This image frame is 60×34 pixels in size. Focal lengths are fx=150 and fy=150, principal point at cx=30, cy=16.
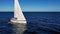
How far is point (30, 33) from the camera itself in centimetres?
4303

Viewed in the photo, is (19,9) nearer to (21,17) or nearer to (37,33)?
(21,17)

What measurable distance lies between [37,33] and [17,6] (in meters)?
26.5

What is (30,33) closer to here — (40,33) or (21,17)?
(40,33)

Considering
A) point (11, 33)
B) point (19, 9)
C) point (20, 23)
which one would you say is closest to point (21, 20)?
point (20, 23)

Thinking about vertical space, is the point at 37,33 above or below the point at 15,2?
below

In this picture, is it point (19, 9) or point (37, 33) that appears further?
point (19, 9)

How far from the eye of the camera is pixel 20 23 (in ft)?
209

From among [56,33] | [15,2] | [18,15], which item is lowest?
[56,33]

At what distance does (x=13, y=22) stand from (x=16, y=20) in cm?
157

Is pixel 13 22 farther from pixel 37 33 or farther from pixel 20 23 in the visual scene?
pixel 37 33

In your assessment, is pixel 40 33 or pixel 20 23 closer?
pixel 40 33

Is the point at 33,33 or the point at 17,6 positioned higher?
the point at 17,6

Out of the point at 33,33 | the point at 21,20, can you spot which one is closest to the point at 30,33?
the point at 33,33

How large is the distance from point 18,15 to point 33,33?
24.0 metres
